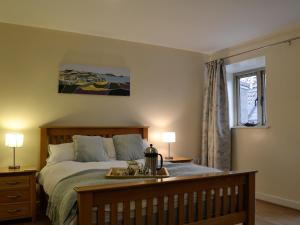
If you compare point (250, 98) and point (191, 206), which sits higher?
point (250, 98)

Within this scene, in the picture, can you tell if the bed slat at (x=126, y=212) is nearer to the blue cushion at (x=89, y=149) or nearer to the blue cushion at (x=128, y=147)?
the blue cushion at (x=89, y=149)

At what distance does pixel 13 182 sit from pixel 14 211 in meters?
0.31

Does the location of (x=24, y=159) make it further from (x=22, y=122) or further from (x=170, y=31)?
(x=170, y=31)

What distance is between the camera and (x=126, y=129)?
4137 millimetres

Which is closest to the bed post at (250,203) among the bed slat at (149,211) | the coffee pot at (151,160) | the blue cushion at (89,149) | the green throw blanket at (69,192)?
the green throw blanket at (69,192)

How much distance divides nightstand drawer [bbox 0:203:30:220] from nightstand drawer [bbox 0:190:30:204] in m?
0.05

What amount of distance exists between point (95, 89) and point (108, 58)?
0.52m

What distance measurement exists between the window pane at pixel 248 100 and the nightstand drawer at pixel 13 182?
11.2ft

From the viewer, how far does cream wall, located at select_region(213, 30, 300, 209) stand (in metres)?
3.56

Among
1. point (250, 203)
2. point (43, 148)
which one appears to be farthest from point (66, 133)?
point (250, 203)

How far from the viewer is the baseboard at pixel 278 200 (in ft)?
11.5

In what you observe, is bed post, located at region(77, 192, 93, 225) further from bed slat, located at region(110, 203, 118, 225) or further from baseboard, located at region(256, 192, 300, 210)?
baseboard, located at region(256, 192, 300, 210)

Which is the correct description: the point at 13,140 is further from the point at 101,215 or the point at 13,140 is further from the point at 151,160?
the point at 101,215

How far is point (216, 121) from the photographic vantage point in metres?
4.48
